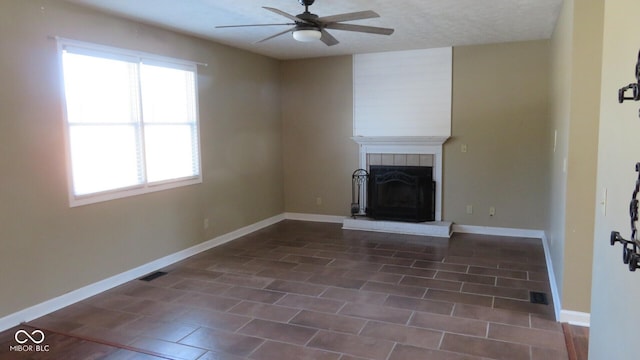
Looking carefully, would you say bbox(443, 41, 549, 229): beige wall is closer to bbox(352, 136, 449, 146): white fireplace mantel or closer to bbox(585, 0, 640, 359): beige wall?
bbox(352, 136, 449, 146): white fireplace mantel

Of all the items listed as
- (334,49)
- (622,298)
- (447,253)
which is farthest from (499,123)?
(622,298)

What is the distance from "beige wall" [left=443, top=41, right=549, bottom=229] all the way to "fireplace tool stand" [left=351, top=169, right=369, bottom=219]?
119 cm

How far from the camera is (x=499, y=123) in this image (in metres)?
5.83

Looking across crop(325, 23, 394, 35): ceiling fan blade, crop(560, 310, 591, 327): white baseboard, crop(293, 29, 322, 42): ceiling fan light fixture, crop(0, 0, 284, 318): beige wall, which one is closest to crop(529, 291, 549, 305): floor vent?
crop(560, 310, 591, 327): white baseboard

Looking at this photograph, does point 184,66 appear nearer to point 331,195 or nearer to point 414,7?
point 414,7

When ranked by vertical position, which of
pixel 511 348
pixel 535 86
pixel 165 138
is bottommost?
pixel 511 348

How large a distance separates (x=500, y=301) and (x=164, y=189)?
3.51 metres

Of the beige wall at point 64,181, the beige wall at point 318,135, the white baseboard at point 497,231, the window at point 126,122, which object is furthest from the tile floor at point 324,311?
the beige wall at point 318,135

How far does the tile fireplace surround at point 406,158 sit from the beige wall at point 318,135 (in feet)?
0.95

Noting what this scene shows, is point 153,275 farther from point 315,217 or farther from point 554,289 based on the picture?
point 554,289

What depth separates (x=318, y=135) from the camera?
6.93 m

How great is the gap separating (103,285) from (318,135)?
12.7 feet

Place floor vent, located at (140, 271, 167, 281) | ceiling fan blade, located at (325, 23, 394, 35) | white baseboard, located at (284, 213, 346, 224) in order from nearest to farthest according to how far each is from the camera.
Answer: ceiling fan blade, located at (325, 23, 394, 35) → floor vent, located at (140, 271, 167, 281) → white baseboard, located at (284, 213, 346, 224)

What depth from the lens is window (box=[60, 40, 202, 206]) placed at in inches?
149
